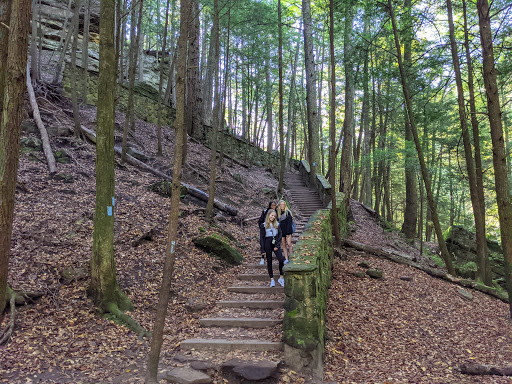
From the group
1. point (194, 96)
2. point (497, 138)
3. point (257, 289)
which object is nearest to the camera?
point (497, 138)

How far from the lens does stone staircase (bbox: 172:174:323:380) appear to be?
4.75 m

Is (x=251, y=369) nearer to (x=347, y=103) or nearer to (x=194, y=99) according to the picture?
(x=347, y=103)

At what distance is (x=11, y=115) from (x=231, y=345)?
4.40 metres

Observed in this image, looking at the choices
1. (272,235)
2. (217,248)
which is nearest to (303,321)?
(272,235)

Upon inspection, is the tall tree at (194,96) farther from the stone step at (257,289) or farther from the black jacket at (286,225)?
the stone step at (257,289)

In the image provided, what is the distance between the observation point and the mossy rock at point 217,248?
835 centimetres

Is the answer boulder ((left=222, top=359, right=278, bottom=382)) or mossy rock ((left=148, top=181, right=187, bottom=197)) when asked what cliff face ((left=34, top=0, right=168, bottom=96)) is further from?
boulder ((left=222, top=359, right=278, bottom=382))

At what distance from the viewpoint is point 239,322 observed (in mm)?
5480

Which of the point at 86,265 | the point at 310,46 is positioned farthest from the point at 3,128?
the point at 310,46

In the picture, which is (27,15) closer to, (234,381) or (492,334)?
(234,381)

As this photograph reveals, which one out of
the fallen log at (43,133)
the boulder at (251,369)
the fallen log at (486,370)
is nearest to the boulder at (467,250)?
the fallen log at (486,370)

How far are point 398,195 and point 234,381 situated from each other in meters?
26.8

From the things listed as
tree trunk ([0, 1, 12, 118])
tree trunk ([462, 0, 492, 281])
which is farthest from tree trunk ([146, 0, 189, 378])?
tree trunk ([462, 0, 492, 281])

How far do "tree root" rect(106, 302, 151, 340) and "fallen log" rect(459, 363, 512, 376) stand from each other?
4.71 m
